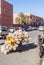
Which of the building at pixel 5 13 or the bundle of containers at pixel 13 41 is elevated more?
the building at pixel 5 13

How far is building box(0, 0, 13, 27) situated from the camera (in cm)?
5950

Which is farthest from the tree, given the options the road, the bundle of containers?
the road

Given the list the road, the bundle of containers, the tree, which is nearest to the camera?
the road

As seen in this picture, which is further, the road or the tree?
the tree

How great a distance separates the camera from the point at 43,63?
37.9 ft

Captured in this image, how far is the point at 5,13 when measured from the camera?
62688 millimetres

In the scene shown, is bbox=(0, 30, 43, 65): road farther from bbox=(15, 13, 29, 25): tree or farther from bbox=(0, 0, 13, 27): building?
bbox=(15, 13, 29, 25): tree

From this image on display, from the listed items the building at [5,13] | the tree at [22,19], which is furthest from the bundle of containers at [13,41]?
the tree at [22,19]

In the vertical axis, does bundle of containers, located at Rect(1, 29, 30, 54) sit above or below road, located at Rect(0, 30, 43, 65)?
above

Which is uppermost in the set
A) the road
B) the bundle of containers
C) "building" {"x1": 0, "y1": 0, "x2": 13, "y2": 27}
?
"building" {"x1": 0, "y1": 0, "x2": 13, "y2": 27}

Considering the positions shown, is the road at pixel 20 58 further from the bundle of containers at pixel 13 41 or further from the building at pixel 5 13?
the building at pixel 5 13

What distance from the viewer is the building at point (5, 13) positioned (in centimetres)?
5950

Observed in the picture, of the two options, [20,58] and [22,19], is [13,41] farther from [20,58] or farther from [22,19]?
[22,19]

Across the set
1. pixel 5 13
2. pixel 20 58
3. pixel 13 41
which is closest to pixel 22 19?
pixel 5 13
